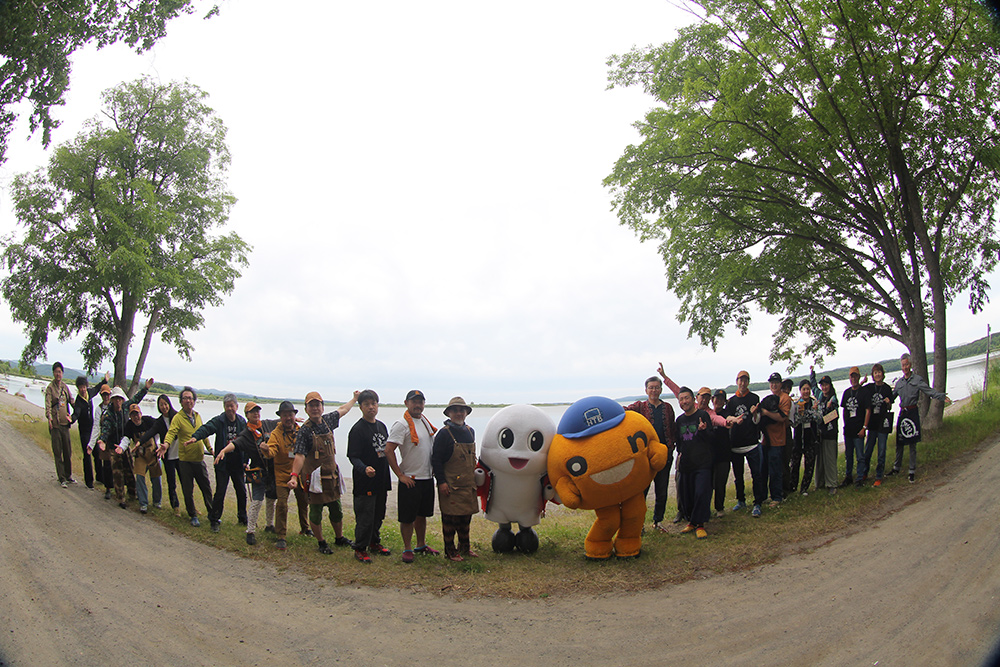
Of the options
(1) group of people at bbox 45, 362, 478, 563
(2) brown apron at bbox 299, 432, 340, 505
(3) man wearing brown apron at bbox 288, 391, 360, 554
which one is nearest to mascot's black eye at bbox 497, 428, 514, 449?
(1) group of people at bbox 45, 362, 478, 563

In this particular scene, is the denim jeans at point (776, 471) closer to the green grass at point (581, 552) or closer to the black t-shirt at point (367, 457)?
the green grass at point (581, 552)

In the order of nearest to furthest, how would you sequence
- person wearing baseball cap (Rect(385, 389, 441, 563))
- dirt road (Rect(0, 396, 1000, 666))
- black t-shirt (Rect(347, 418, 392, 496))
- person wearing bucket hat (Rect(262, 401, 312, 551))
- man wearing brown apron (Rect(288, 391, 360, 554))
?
dirt road (Rect(0, 396, 1000, 666)), black t-shirt (Rect(347, 418, 392, 496)), person wearing baseball cap (Rect(385, 389, 441, 563)), man wearing brown apron (Rect(288, 391, 360, 554)), person wearing bucket hat (Rect(262, 401, 312, 551))

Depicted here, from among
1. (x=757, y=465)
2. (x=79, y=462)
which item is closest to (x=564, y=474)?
(x=757, y=465)

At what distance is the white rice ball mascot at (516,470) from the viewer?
6.69m

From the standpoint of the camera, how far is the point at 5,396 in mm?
19922

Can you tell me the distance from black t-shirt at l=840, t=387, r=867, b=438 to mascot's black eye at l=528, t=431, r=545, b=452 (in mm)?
5435

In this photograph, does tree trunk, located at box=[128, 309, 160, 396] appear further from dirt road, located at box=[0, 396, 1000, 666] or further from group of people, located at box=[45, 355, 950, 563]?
dirt road, located at box=[0, 396, 1000, 666]

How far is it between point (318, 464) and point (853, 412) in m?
8.41

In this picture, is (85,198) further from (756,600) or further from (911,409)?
(911,409)

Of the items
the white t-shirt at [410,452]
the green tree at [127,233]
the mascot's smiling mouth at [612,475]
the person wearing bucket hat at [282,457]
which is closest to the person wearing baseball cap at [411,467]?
the white t-shirt at [410,452]

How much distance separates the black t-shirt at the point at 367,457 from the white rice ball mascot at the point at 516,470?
1255 mm

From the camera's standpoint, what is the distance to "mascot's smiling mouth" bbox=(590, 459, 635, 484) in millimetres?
6020

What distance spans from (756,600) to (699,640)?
1.08 meters

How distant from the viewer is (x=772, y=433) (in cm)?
797
